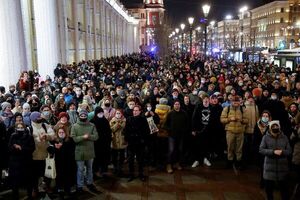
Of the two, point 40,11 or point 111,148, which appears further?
point 40,11

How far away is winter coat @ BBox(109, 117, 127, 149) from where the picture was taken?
31.3 feet

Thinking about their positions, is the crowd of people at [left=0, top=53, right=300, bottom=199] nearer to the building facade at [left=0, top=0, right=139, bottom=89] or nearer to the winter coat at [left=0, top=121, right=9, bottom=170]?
the winter coat at [left=0, top=121, right=9, bottom=170]

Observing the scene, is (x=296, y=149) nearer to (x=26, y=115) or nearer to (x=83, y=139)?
(x=83, y=139)

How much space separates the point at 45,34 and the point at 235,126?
54.6ft

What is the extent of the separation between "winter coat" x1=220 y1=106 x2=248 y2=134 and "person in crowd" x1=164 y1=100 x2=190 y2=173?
994 millimetres

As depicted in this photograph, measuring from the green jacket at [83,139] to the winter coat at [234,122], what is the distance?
348 centimetres

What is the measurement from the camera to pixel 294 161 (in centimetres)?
796

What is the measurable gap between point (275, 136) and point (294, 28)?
90.5m

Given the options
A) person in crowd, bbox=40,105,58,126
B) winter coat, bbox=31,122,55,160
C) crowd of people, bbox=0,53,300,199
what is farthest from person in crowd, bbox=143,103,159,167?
winter coat, bbox=31,122,55,160

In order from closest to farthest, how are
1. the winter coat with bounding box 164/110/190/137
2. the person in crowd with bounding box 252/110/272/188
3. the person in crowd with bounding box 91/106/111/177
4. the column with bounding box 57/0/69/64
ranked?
1. the person in crowd with bounding box 252/110/272/188
2. the person in crowd with bounding box 91/106/111/177
3. the winter coat with bounding box 164/110/190/137
4. the column with bounding box 57/0/69/64

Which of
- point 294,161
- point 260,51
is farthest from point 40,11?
point 260,51

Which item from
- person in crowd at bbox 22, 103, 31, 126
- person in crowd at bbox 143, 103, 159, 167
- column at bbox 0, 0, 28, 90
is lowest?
person in crowd at bbox 143, 103, 159, 167

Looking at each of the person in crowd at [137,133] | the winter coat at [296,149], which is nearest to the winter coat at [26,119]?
the person in crowd at [137,133]

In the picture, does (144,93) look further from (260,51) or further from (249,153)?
(260,51)
